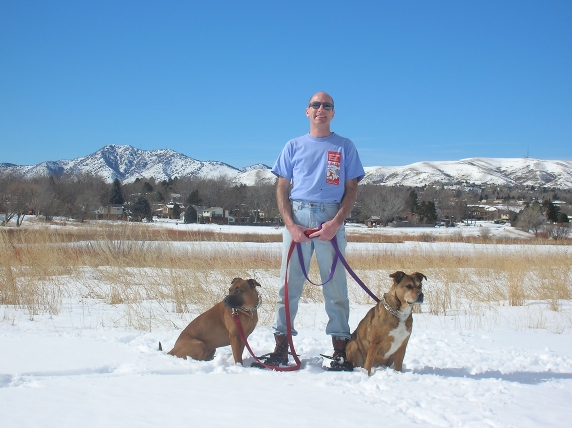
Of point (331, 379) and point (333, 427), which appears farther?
point (331, 379)

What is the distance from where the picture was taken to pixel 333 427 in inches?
97.7

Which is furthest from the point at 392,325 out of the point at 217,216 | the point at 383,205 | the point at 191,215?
the point at 383,205

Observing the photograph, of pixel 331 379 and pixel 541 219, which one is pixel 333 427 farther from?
pixel 541 219

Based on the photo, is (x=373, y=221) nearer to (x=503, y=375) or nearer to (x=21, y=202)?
(x=21, y=202)

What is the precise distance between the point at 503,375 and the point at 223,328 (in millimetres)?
2515

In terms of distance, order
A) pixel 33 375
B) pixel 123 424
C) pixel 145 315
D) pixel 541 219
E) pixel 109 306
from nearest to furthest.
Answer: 1. pixel 123 424
2. pixel 33 375
3. pixel 145 315
4. pixel 109 306
5. pixel 541 219

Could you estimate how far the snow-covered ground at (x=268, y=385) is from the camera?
102 inches

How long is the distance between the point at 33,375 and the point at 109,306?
3989 millimetres

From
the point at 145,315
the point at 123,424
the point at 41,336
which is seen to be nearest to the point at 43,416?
the point at 123,424

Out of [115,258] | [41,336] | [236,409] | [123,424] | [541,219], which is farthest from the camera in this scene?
[541,219]

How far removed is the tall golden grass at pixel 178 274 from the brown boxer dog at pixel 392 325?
8.61 feet

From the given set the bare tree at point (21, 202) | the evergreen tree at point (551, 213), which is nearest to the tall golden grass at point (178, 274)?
the bare tree at point (21, 202)

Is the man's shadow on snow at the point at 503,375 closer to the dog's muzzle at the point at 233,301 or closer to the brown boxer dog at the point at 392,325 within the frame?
the brown boxer dog at the point at 392,325

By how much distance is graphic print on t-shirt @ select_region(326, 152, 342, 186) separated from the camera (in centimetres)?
411
